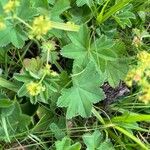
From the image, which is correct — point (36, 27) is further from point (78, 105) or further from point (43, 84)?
point (78, 105)

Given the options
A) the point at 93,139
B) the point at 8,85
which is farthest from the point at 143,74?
the point at 8,85

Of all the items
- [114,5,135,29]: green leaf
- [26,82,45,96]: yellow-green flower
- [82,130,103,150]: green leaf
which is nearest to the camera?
[26,82,45,96]: yellow-green flower

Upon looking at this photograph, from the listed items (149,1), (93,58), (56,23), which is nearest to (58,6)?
(56,23)

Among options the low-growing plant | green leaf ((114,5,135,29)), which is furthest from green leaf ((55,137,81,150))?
green leaf ((114,5,135,29))

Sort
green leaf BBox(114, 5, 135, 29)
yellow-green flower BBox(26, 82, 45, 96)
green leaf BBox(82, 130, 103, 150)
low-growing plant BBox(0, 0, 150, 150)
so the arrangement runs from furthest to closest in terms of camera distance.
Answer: green leaf BBox(114, 5, 135, 29), green leaf BBox(82, 130, 103, 150), low-growing plant BBox(0, 0, 150, 150), yellow-green flower BBox(26, 82, 45, 96)

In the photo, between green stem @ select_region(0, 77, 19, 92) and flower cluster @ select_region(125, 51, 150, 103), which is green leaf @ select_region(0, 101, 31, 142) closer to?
green stem @ select_region(0, 77, 19, 92)

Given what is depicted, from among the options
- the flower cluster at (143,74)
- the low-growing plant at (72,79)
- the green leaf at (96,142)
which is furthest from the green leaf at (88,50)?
the green leaf at (96,142)
